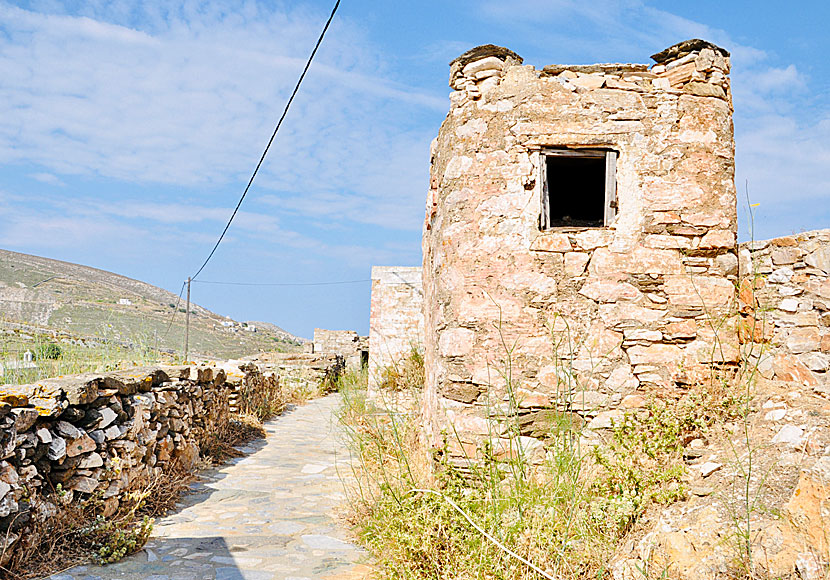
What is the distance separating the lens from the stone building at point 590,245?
4.91 meters

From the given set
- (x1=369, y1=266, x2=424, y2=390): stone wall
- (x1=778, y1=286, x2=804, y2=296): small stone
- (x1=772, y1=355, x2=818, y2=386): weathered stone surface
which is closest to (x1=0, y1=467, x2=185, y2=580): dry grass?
(x1=772, y1=355, x2=818, y2=386): weathered stone surface

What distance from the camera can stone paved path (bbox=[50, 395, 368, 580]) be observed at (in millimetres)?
4156

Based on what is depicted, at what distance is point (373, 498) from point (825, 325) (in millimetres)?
3683

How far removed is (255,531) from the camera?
508 cm

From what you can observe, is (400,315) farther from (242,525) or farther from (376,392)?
(242,525)

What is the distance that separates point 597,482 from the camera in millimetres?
4340

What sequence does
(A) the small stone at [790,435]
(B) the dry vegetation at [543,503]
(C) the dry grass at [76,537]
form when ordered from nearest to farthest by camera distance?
(B) the dry vegetation at [543,503] < (C) the dry grass at [76,537] < (A) the small stone at [790,435]

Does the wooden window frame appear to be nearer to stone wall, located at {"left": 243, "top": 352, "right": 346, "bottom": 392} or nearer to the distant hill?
stone wall, located at {"left": 243, "top": 352, "right": 346, "bottom": 392}

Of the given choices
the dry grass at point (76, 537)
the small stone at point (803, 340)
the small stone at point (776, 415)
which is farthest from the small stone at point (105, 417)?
the small stone at point (803, 340)

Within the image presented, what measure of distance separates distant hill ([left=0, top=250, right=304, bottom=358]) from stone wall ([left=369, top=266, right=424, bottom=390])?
619 centimetres

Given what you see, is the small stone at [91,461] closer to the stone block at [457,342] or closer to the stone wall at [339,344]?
the stone block at [457,342]

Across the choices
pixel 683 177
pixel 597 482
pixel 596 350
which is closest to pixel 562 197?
pixel 683 177

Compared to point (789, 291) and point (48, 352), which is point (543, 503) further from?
point (48, 352)

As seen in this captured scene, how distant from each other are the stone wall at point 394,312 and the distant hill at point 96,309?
20.3 feet
